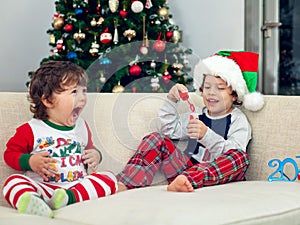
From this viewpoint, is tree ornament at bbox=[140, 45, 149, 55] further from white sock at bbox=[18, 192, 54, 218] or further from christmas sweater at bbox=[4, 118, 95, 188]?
white sock at bbox=[18, 192, 54, 218]

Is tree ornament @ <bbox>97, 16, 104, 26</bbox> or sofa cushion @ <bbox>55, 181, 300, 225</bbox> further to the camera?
A: tree ornament @ <bbox>97, 16, 104, 26</bbox>

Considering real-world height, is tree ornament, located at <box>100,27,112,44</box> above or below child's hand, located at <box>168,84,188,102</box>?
above

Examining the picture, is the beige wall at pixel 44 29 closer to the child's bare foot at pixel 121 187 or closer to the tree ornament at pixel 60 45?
the tree ornament at pixel 60 45

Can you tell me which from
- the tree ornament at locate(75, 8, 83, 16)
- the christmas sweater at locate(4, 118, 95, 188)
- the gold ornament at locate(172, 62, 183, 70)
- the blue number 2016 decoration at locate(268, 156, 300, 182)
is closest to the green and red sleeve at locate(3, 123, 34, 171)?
the christmas sweater at locate(4, 118, 95, 188)

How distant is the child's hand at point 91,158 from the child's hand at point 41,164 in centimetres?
15

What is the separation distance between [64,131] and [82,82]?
6.9 inches

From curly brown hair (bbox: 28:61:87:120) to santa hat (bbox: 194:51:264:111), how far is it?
1.89 feet

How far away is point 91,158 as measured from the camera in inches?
75.7

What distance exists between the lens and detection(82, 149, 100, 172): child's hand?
1.92 metres

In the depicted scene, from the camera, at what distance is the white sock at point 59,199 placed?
1675 millimetres

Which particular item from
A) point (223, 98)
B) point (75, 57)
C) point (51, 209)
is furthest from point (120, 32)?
point (51, 209)

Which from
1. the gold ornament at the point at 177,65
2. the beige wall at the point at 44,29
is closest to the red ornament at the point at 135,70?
the gold ornament at the point at 177,65

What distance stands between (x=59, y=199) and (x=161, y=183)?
59cm

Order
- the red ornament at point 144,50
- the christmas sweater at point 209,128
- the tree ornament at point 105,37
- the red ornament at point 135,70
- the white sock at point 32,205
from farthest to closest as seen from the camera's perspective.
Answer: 1. the tree ornament at point 105,37
2. the red ornament at point 135,70
3. the red ornament at point 144,50
4. the christmas sweater at point 209,128
5. the white sock at point 32,205
